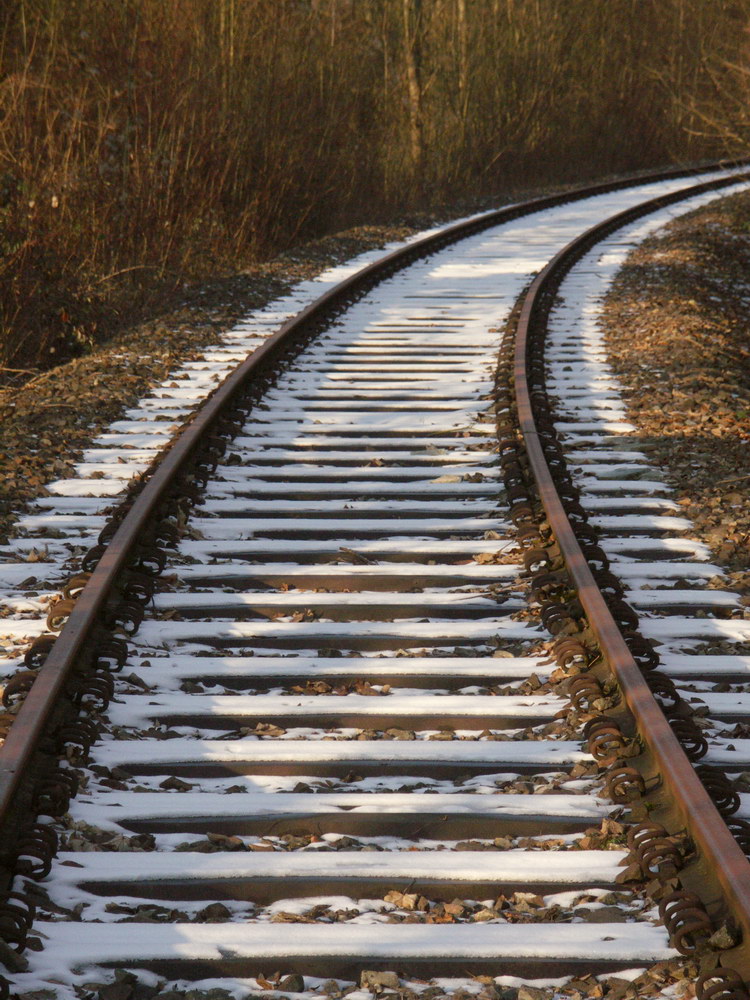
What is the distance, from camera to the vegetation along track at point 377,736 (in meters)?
2.73

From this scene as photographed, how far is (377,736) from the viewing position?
3.73 m

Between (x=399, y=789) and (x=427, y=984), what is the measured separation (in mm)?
822

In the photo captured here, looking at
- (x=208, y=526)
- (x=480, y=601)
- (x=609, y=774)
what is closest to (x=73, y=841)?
(x=609, y=774)

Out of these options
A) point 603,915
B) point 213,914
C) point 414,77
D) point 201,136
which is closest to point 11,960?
point 213,914

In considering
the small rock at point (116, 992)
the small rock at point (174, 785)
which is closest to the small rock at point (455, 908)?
the small rock at point (116, 992)

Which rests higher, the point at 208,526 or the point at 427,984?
the point at 208,526

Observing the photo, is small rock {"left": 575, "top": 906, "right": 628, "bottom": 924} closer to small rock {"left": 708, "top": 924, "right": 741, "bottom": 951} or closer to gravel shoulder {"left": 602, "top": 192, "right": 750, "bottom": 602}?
small rock {"left": 708, "top": 924, "right": 741, "bottom": 951}

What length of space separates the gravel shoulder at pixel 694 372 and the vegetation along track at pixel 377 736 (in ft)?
0.80

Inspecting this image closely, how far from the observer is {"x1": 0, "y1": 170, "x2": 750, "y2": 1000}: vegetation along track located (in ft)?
8.97

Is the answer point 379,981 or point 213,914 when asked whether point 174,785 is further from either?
point 379,981

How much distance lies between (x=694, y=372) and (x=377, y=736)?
18.1ft

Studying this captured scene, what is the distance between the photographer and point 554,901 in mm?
2959

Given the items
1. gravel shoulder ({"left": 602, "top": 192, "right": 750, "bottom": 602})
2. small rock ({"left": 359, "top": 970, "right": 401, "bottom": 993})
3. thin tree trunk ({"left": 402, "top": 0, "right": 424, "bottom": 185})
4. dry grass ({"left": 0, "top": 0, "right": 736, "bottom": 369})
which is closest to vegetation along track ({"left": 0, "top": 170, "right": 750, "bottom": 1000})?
small rock ({"left": 359, "top": 970, "right": 401, "bottom": 993})

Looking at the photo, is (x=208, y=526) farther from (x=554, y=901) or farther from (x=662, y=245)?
(x=662, y=245)
